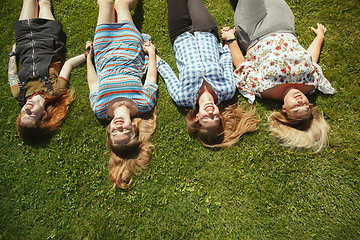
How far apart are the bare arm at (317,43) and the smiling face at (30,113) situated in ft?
21.0

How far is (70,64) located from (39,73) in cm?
70

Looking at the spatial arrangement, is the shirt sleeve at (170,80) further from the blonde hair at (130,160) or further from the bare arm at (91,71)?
the bare arm at (91,71)

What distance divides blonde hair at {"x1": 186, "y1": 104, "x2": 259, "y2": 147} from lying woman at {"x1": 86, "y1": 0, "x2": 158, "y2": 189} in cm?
96

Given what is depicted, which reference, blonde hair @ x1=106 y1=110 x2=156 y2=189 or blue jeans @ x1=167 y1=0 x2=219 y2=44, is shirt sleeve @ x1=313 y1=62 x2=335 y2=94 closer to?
blue jeans @ x1=167 y1=0 x2=219 y2=44

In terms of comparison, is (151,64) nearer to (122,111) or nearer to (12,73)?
(122,111)

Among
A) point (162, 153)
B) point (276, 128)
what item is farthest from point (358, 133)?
point (162, 153)

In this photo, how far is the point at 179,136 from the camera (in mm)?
4434

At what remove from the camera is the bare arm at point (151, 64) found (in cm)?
444

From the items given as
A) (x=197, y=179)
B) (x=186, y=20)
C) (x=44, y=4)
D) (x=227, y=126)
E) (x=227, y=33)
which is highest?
(x=44, y=4)

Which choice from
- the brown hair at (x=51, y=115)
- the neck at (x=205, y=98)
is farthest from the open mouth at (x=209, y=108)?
the brown hair at (x=51, y=115)

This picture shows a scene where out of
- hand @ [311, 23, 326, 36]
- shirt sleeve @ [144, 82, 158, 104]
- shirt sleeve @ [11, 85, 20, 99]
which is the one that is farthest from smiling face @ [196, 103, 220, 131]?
shirt sleeve @ [11, 85, 20, 99]

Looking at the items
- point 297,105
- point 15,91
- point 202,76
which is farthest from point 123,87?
point 297,105

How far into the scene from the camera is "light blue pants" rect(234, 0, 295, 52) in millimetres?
4129

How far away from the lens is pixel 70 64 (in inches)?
188
